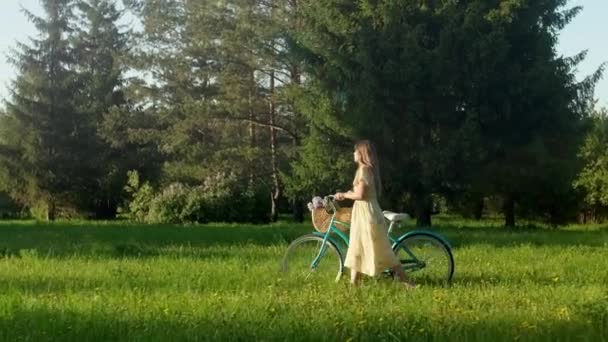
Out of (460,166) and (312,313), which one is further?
(460,166)

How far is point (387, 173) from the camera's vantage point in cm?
2827

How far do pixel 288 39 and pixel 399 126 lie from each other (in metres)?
5.72

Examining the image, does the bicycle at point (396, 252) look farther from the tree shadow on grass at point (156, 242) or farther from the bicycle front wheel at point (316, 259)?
the tree shadow on grass at point (156, 242)

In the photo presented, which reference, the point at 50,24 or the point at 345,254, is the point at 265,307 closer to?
the point at 345,254

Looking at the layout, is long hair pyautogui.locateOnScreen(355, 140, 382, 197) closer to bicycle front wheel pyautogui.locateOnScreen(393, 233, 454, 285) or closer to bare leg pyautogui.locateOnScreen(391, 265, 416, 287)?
bicycle front wheel pyautogui.locateOnScreen(393, 233, 454, 285)

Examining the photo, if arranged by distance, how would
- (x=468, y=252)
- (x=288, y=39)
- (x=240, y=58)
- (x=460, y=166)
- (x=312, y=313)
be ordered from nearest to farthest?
(x=312, y=313) < (x=468, y=252) < (x=460, y=166) < (x=288, y=39) < (x=240, y=58)

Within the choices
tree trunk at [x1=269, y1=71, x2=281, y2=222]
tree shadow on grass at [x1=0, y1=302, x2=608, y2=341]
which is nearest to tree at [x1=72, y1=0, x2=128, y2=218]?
tree trunk at [x1=269, y1=71, x2=281, y2=222]

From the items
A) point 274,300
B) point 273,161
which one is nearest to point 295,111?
point 273,161

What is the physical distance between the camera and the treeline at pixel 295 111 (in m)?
27.8

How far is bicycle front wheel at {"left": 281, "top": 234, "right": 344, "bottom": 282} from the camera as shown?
10836mm

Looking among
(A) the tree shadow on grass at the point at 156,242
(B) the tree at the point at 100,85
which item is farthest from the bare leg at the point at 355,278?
(B) the tree at the point at 100,85

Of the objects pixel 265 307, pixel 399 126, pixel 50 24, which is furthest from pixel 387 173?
pixel 50 24

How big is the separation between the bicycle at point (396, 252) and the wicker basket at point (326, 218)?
0.05 m

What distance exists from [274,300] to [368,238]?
2.09 metres
